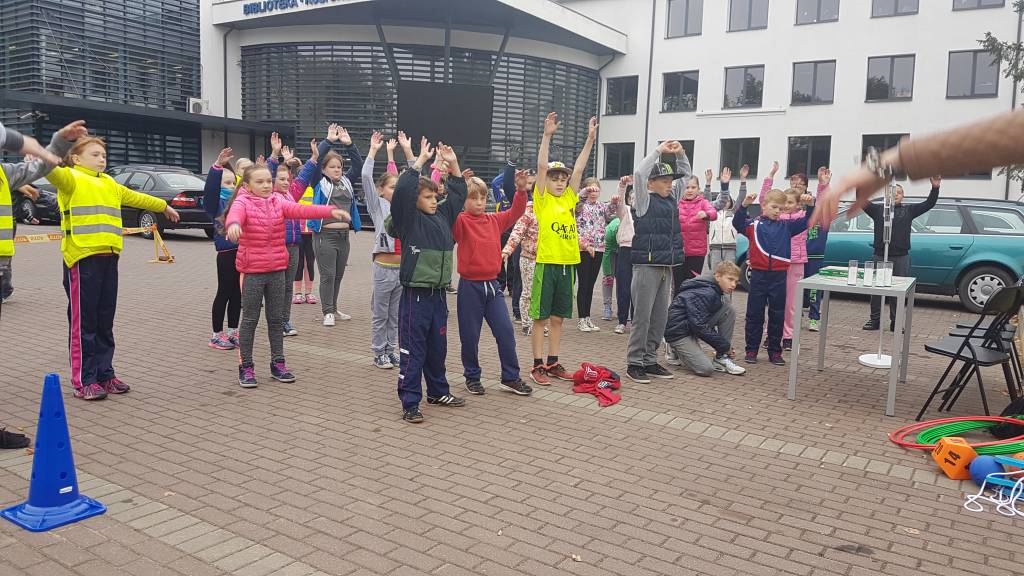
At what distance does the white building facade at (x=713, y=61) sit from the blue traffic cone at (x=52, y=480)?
78.6 feet

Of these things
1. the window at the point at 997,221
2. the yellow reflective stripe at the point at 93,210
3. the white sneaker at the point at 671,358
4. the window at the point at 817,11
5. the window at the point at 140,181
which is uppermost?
the window at the point at 817,11

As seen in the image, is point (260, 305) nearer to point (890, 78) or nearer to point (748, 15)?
point (890, 78)

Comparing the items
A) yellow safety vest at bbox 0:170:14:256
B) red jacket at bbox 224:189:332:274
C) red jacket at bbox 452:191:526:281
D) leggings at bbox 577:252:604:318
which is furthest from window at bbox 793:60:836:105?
yellow safety vest at bbox 0:170:14:256

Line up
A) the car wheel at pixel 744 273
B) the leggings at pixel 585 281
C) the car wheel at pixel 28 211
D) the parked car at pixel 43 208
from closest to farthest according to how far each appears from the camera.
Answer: the leggings at pixel 585 281
the car wheel at pixel 744 273
the parked car at pixel 43 208
the car wheel at pixel 28 211

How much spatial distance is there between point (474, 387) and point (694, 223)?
4.03 metres

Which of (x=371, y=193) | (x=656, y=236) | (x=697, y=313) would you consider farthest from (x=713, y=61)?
(x=371, y=193)

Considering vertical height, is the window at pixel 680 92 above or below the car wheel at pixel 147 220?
above

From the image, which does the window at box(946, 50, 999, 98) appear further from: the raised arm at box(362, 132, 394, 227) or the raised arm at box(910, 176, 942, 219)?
the raised arm at box(362, 132, 394, 227)

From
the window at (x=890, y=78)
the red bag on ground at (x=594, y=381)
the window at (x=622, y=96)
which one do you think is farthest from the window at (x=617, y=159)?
the red bag on ground at (x=594, y=381)

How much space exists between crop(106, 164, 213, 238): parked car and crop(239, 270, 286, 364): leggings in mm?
13502

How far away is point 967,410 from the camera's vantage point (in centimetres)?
646

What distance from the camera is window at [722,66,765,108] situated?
97.0ft

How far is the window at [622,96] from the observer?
32.9m

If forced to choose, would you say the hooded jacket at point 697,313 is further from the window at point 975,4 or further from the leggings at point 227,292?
the window at point 975,4
